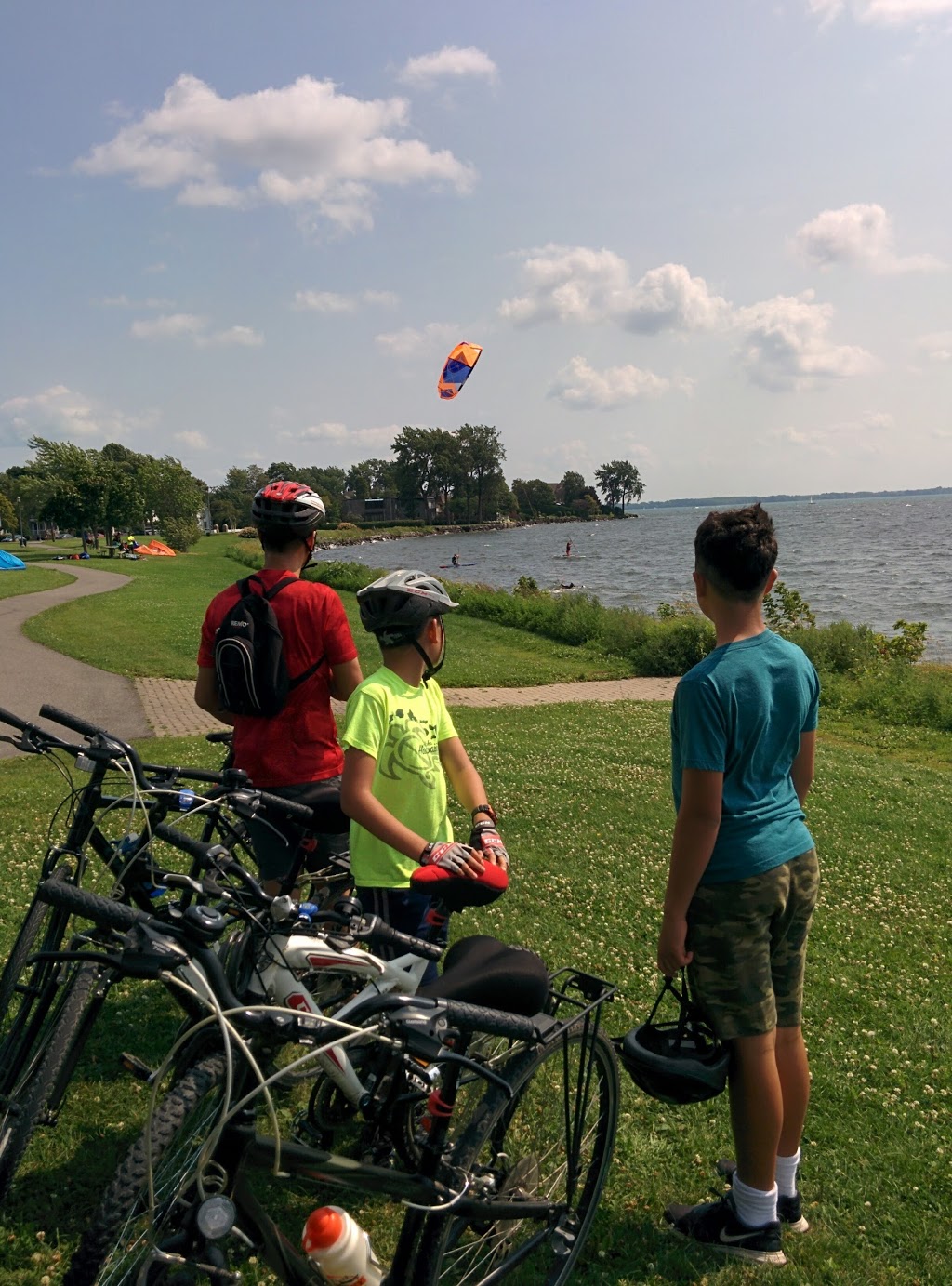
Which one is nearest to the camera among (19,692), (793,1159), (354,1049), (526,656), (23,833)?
(354,1049)

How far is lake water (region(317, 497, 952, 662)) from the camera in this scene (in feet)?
119

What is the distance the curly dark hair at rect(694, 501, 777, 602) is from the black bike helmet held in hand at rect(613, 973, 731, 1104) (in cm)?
126

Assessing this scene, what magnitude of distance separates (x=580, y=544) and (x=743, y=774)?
100 m

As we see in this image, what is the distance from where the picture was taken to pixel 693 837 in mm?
2807

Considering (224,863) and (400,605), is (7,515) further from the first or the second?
(224,863)

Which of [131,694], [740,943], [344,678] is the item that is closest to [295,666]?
[344,678]

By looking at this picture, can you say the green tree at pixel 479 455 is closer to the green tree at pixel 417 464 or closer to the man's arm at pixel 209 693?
the green tree at pixel 417 464

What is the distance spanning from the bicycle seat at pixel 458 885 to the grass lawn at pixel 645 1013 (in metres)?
1.40

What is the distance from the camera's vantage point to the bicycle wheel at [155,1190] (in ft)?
6.15

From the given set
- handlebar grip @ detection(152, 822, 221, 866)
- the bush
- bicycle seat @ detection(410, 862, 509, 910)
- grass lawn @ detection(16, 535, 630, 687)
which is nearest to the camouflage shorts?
bicycle seat @ detection(410, 862, 509, 910)

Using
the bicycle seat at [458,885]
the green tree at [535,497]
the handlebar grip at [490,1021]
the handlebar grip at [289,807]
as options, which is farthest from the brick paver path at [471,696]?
the green tree at [535,497]

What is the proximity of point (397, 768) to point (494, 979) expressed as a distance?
2.89ft

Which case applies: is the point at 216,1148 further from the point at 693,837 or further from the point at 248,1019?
the point at 693,837

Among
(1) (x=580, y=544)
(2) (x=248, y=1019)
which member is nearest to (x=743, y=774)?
(2) (x=248, y=1019)
